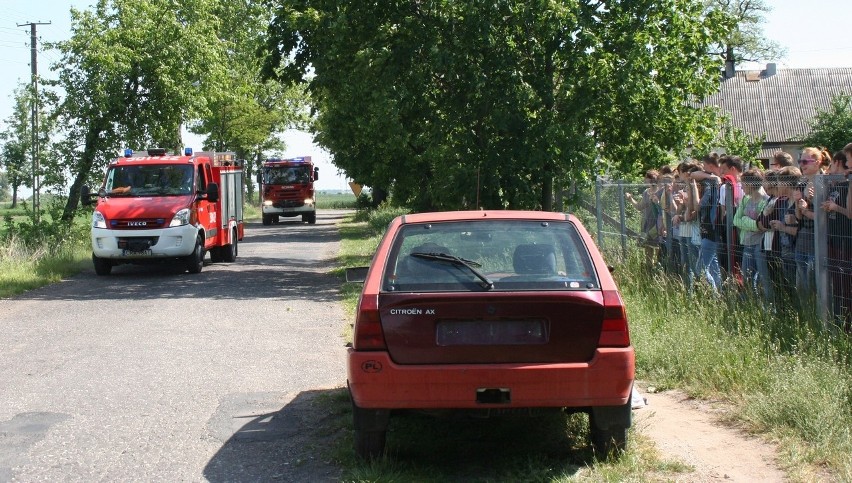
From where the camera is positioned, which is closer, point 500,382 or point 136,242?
point 500,382

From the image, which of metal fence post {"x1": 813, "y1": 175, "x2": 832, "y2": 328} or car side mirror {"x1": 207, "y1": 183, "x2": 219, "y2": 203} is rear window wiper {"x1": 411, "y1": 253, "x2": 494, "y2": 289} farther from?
car side mirror {"x1": 207, "y1": 183, "x2": 219, "y2": 203}

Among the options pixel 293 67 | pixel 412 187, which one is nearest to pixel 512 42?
pixel 293 67

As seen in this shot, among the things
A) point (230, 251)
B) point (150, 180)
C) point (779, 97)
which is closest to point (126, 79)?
point (230, 251)

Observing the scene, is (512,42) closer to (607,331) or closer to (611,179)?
(611,179)

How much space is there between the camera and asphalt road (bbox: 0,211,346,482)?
6492 millimetres

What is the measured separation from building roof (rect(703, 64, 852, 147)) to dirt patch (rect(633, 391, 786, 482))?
50.4m

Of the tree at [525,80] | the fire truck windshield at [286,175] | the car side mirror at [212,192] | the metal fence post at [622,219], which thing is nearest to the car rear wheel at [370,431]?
the metal fence post at [622,219]

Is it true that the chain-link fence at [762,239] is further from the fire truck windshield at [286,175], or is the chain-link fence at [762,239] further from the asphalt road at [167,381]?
the fire truck windshield at [286,175]

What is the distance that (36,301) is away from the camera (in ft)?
53.0

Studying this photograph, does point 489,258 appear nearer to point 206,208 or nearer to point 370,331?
point 370,331

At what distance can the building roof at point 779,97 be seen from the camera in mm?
56312

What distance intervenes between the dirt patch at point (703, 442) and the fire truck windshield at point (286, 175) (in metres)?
41.9

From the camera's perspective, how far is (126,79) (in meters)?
29.1

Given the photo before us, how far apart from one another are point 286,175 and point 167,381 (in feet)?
132
